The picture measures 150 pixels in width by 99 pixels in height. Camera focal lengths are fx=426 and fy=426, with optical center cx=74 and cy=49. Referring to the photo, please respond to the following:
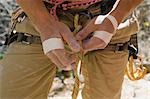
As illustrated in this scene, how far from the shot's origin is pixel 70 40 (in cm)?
149

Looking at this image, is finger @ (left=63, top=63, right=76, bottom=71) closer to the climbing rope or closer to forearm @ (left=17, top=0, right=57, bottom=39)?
forearm @ (left=17, top=0, right=57, bottom=39)

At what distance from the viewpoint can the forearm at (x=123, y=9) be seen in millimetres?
1572

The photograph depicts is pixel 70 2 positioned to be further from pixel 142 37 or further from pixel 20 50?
pixel 142 37

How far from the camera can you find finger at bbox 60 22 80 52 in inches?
→ 58.4

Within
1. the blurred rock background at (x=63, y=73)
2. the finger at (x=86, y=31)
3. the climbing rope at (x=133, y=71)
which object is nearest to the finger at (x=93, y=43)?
the finger at (x=86, y=31)

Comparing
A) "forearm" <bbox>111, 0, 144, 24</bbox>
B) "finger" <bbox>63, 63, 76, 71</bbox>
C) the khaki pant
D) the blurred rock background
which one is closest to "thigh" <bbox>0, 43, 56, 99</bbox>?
the khaki pant

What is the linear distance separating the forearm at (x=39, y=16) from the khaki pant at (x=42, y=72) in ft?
0.47

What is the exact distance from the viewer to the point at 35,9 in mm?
1506

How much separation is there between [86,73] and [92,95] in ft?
0.31

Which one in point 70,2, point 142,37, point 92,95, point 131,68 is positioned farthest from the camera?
point 142,37

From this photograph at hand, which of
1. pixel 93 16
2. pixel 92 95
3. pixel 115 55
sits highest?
pixel 93 16

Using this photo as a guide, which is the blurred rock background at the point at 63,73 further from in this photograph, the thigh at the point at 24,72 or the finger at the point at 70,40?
the finger at the point at 70,40

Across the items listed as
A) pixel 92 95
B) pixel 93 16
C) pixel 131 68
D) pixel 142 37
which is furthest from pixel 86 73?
pixel 142 37

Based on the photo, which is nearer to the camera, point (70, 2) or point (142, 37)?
point (70, 2)
